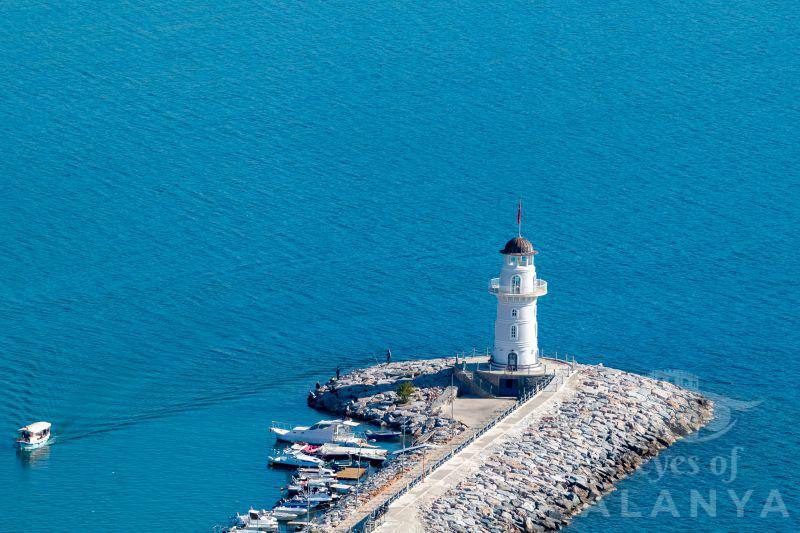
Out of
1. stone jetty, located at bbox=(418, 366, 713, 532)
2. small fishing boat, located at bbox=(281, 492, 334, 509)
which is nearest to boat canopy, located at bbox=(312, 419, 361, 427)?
small fishing boat, located at bbox=(281, 492, 334, 509)

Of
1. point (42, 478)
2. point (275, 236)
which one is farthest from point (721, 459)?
point (275, 236)

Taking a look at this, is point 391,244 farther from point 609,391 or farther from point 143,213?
point 609,391

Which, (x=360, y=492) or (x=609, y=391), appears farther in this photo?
(x=609, y=391)

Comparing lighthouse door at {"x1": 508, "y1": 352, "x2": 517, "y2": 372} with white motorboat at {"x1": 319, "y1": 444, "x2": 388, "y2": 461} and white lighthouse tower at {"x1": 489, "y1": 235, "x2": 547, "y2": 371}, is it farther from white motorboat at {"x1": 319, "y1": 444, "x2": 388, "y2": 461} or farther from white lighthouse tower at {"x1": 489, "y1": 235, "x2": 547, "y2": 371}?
white motorboat at {"x1": 319, "y1": 444, "x2": 388, "y2": 461}

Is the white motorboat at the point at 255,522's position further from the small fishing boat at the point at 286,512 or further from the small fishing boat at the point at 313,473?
the small fishing boat at the point at 313,473

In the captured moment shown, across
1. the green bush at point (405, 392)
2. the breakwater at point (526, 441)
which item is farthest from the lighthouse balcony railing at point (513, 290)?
the green bush at point (405, 392)

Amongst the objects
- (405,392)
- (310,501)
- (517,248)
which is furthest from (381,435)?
(517,248)

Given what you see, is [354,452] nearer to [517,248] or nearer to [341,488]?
[341,488]
